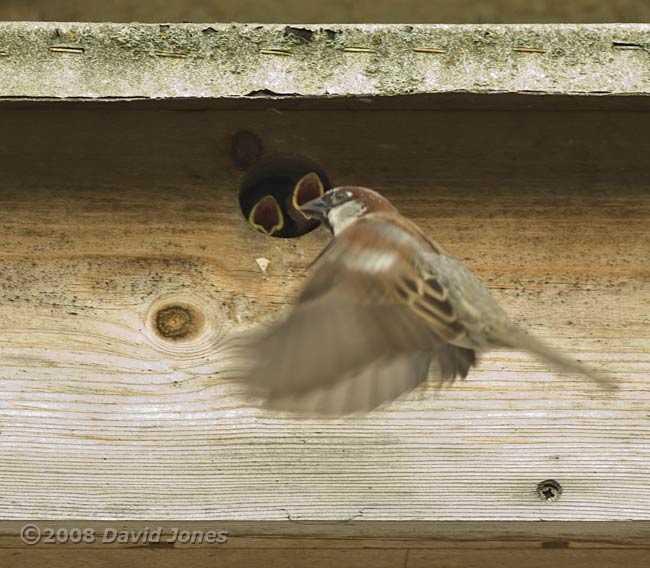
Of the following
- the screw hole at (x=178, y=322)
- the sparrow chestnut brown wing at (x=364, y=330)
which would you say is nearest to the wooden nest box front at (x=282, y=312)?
the screw hole at (x=178, y=322)

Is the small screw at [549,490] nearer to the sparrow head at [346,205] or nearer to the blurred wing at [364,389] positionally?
the blurred wing at [364,389]

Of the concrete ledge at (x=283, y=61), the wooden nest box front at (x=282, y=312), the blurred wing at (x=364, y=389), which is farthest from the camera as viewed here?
the wooden nest box front at (x=282, y=312)

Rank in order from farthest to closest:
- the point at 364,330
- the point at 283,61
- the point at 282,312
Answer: the point at 282,312
the point at 283,61
the point at 364,330

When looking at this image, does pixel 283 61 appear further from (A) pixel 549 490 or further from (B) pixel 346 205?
(A) pixel 549 490

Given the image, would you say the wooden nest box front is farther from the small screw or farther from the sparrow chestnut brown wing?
the sparrow chestnut brown wing

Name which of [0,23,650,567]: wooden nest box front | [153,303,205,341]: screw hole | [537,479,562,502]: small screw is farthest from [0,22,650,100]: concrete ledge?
[537,479,562,502]: small screw

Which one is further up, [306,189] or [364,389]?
[306,189]

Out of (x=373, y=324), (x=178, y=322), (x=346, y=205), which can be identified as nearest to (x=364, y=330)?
(x=373, y=324)
